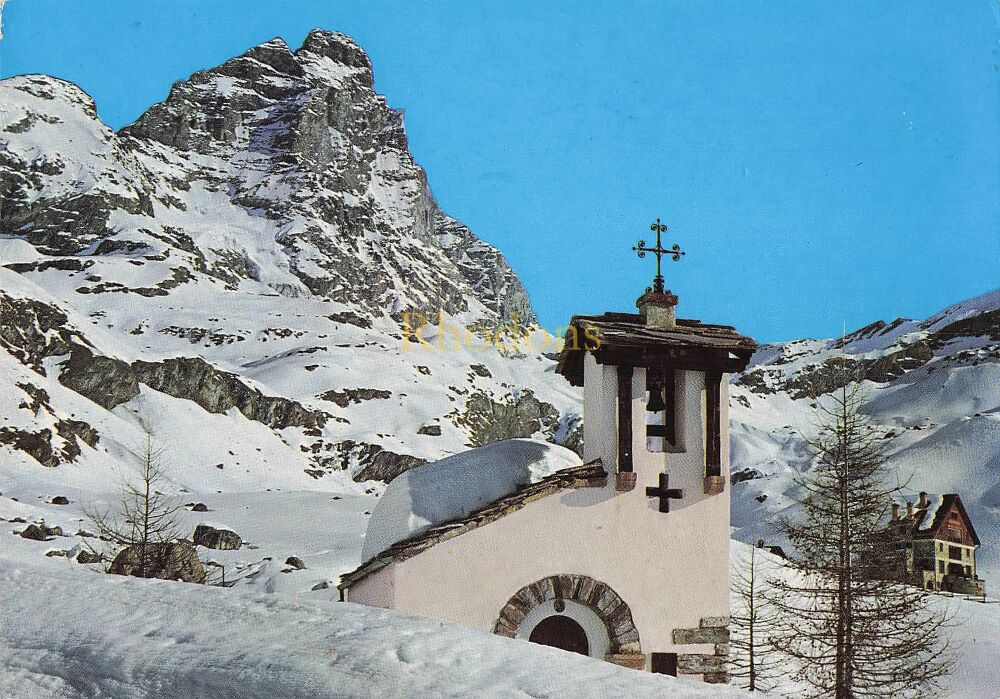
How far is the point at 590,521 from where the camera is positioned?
1450 centimetres

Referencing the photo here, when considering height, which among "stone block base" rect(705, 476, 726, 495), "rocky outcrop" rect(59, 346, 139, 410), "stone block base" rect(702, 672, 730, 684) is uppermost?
"rocky outcrop" rect(59, 346, 139, 410)

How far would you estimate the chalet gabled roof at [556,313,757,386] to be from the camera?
50.1ft

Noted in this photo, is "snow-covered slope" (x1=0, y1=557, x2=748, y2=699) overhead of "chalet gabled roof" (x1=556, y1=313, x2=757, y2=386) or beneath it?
beneath

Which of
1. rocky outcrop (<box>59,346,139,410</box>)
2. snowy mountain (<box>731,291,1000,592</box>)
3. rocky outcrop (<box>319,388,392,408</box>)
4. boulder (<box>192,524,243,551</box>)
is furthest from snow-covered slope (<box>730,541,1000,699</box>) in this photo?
rocky outcrop (<box>319,388,392,408</box>)

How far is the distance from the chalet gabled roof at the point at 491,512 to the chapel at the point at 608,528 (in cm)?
2

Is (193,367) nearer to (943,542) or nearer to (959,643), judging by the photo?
(943,542)

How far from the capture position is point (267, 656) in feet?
23.5

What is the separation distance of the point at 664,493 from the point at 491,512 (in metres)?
2.96

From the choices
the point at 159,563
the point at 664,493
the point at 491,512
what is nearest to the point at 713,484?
the point at 664,493

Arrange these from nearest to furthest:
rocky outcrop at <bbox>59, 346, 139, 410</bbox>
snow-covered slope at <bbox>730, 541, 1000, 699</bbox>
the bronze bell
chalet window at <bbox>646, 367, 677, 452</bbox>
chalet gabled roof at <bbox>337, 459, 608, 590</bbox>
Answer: chalet gabled roof at <bbox>337, 459, 608, 590</bbox>, chalet window at <bbox>646, 367, 677, 452</bbox>, the bronze bell, snow-covered slope at <bbox>730, 541, 1000, 699</bbox>, rocky outcrop at <bbox>59, 346, 139, 410</bbox>

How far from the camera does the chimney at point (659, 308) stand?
1617 cm

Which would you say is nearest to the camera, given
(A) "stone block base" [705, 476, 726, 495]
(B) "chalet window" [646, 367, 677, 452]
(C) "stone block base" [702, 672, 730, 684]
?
(C) "stone block base" [702, 672, 730, 684]

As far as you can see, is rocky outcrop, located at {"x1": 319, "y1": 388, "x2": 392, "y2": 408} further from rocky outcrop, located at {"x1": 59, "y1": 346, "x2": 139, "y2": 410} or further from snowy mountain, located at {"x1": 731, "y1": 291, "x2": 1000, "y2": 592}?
snowy mountain, located at {"x1": 731, "y1": 291, "x2": 1000, "y2": 592}

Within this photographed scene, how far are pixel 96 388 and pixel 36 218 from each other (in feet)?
301
